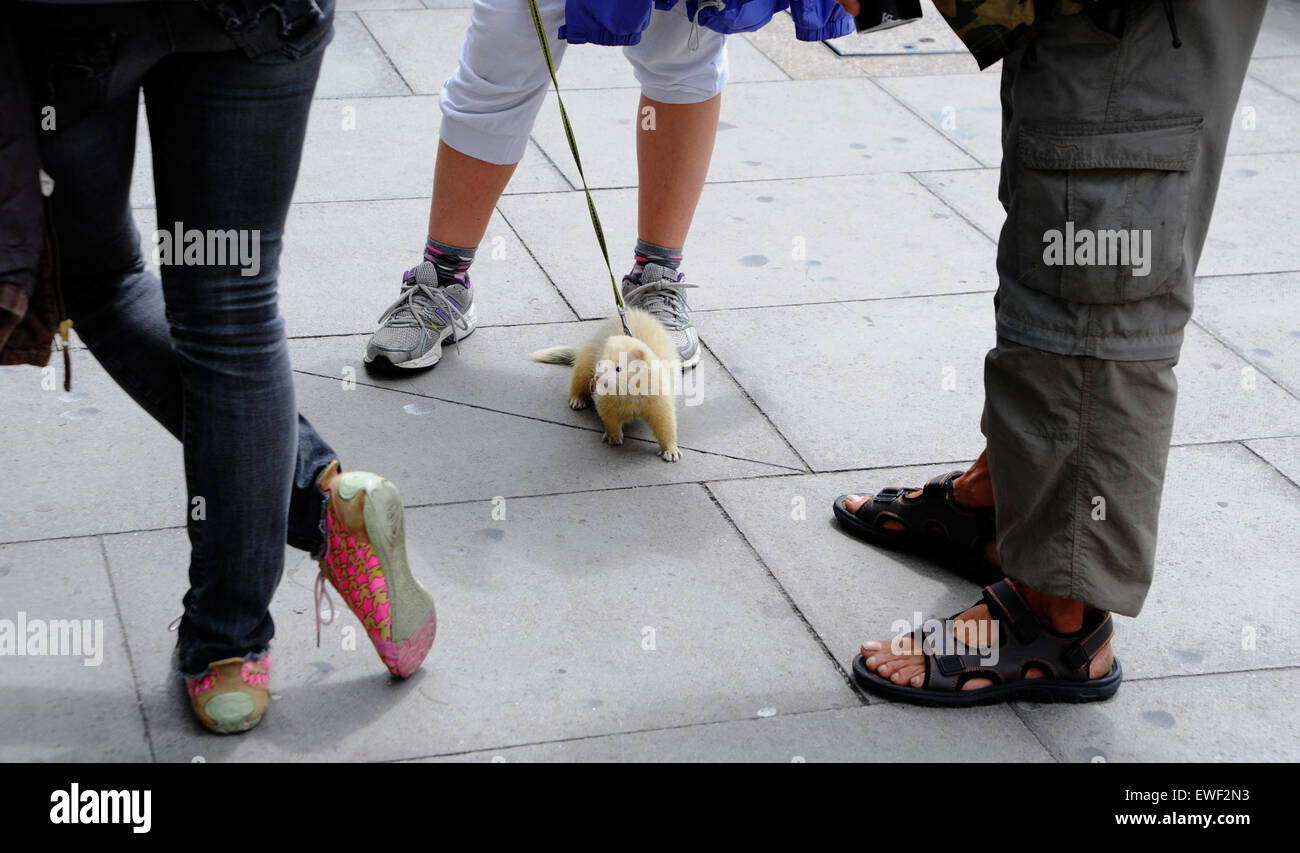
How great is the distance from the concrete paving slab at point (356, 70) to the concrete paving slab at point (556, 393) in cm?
222

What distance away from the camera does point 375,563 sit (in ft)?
8.66

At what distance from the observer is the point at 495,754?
8.41 feet

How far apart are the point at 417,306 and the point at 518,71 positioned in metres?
0.72

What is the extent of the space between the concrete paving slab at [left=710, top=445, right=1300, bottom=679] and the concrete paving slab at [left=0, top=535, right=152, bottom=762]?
55.6 inches

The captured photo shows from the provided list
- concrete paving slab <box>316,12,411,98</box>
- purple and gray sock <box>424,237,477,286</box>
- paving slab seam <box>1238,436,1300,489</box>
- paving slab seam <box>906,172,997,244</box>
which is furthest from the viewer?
concrete paving slab <box>316,12,411,98</box>

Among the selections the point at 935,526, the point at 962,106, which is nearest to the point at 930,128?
the point at 962,106

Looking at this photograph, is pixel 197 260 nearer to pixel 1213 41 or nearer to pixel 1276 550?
pixel 1213 41

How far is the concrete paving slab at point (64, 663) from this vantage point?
8.29 ft

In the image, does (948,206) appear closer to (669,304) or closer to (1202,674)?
(669,304)

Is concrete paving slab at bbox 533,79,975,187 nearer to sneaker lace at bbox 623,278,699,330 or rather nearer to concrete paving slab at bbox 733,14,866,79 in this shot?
concrete paving slab at bbox 733,14,866,79

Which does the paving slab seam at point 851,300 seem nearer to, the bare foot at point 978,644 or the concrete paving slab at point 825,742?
the bare foot at point 978,644

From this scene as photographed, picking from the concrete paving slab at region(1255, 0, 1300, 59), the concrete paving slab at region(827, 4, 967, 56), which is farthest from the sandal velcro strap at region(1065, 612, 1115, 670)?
the concrete paving slab at region(1255, 0, 1300, 59)

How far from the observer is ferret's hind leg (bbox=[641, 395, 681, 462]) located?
3.51 m

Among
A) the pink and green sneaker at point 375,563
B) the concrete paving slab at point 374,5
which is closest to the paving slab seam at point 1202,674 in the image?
the pink and green sneaker at point 375,563
